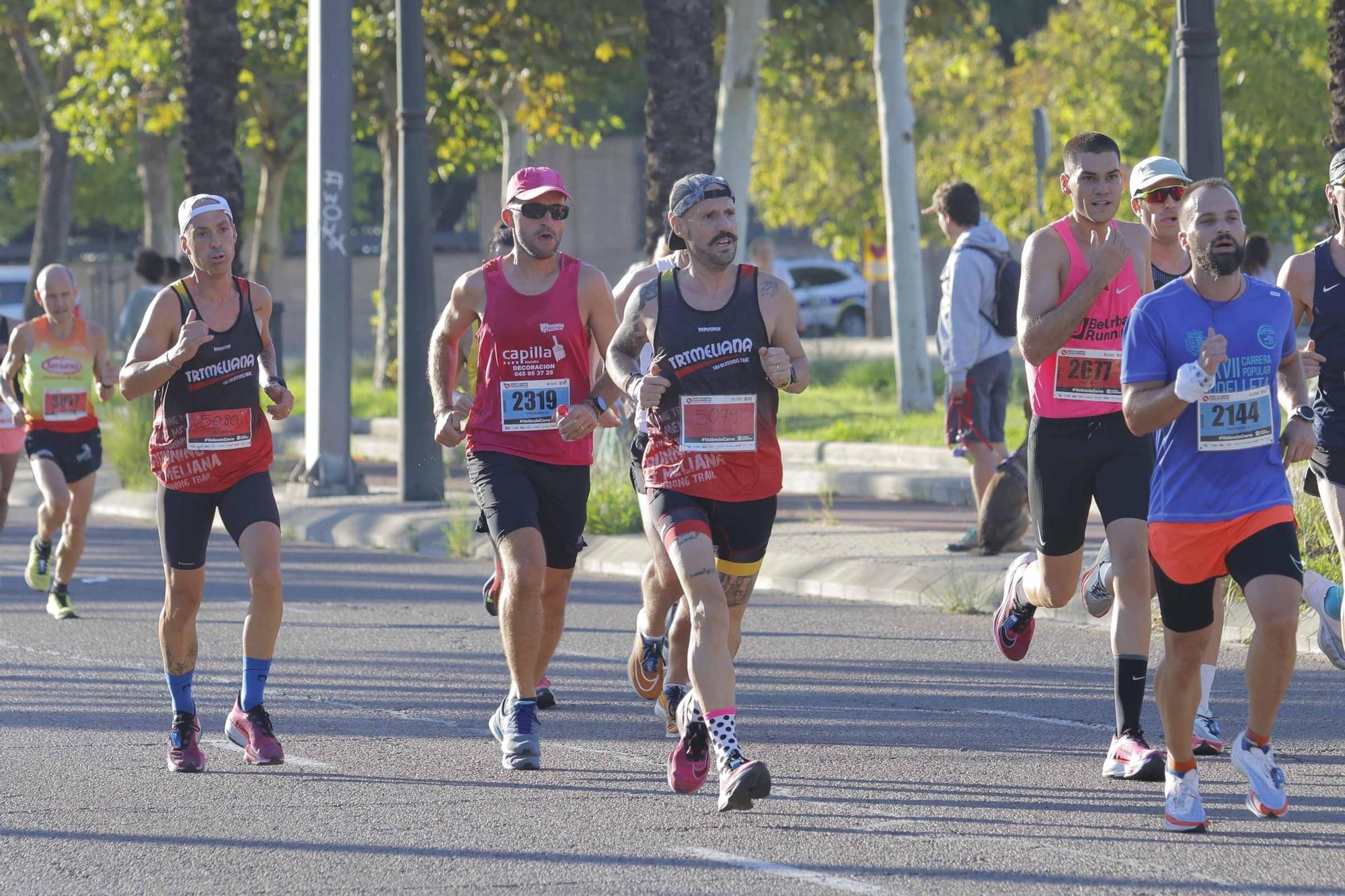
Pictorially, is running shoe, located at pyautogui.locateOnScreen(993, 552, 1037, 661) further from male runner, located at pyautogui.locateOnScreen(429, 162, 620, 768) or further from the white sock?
male runner, located at pyautogui.locateOnScreen(429, 162, 620, 768)

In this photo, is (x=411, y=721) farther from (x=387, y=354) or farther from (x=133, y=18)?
(x=387, y=354)

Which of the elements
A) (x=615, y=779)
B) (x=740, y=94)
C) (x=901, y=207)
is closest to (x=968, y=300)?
(x=615, y=779)

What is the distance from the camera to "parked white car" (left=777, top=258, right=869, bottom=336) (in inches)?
2008

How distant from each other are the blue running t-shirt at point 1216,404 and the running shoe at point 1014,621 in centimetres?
194

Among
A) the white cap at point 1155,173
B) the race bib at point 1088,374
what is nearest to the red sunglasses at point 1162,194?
the white cap at point 1155,173

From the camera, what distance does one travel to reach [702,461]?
22.5 ft

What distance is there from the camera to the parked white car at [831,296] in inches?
2008

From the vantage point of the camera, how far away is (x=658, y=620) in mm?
7902

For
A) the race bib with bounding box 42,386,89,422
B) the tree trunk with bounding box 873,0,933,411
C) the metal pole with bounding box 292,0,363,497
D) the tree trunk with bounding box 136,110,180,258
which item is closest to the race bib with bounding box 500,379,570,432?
the race bib with bounding box 42,386,89,422

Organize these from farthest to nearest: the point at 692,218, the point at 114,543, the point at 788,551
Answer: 1. the point at 114,543
2. the point at 788,551
3. the point at 692,218

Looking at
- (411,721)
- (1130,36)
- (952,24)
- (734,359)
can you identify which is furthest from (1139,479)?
(1130,36)

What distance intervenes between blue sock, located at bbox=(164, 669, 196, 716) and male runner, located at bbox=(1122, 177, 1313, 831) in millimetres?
3351

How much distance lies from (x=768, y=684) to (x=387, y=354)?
22332 millimetres

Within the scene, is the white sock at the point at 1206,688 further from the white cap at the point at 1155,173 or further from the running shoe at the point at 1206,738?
the white cap at the point at 1155,173
